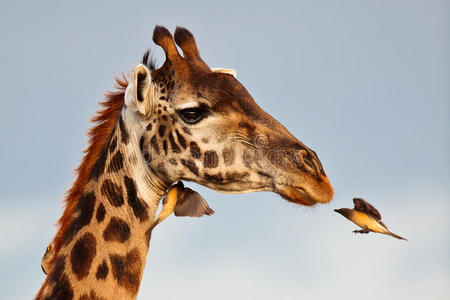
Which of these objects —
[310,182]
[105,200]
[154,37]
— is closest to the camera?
[310,182]

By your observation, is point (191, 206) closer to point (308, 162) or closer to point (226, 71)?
point (308, 162)

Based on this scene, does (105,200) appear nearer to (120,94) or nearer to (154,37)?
(120,94)

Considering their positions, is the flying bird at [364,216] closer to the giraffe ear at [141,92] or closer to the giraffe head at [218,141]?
the giraffe head at [218,141]

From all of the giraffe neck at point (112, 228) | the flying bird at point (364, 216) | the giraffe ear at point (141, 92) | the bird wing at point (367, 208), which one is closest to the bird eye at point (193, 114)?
the giraffe ear at point (141, 92)

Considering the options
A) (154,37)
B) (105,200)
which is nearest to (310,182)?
(105,200)

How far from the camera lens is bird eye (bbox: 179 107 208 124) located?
297 inches

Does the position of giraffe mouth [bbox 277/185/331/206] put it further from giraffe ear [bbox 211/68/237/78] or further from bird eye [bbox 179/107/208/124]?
giraffe ear [bbox 211/68/237/78]

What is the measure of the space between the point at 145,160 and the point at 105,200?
76 centimetres

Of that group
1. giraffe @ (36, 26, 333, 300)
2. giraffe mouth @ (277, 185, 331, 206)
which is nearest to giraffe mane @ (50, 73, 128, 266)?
giraffe @ (36, 26, 333, 300)

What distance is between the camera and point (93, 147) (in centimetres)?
841

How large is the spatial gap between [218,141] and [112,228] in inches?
71.1

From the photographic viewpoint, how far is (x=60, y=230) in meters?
7.92

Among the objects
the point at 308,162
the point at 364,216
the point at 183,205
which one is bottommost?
the point at 183,205

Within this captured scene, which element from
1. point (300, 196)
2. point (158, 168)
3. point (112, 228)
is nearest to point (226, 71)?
point (158, 168)
